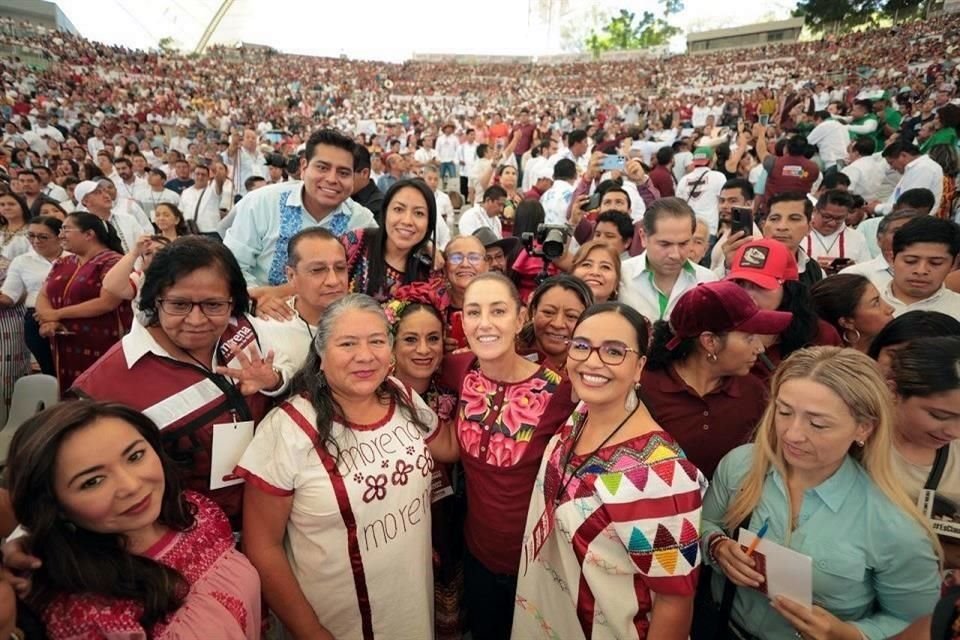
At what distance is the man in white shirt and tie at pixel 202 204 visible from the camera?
743 cm

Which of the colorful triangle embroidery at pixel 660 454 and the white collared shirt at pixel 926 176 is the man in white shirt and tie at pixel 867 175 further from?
the colorful triangle embroidery at pixel 660 454

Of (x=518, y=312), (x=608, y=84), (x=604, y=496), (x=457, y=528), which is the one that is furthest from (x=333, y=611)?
(x=608, y=84)

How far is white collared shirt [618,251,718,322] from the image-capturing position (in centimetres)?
315

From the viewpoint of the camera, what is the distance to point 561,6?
59.8 meters

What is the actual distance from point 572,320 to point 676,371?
0.51 meters

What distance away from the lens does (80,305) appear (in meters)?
3.40

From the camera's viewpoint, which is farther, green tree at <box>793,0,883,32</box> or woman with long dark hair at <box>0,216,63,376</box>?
green tree at <box>793,0,883,32</box>

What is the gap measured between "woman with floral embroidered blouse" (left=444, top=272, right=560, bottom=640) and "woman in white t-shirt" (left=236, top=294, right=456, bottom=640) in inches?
9.1

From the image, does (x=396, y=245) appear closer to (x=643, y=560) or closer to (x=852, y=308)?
(x=643, y=560)

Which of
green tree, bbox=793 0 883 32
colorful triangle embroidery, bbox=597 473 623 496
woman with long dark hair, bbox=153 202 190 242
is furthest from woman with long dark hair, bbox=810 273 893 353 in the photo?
green tree, bbox=793 0 883 32

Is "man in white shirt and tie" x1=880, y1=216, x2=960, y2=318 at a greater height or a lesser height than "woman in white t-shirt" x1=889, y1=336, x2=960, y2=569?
greater

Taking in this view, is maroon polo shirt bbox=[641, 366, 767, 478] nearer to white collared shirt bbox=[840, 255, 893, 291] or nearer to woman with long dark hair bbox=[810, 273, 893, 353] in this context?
woman with long dark hair bbox=[810, 273, 893, 353]

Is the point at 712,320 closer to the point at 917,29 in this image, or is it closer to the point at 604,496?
the point at 604,496

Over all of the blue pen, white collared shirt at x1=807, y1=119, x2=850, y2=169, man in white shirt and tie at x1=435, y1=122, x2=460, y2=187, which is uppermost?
man in white shirt and tie at x1=435, y1=122, x2=460, y2=187
